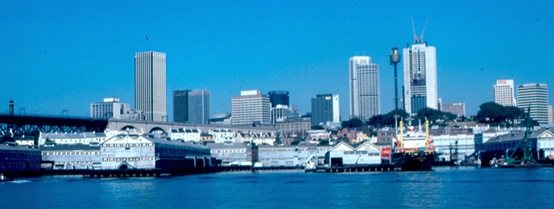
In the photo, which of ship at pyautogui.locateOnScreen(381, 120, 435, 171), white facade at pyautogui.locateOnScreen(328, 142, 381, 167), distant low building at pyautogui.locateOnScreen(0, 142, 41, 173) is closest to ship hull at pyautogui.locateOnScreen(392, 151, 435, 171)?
ship at pyautogui.locateOnScreen(381, 120, 435, 171)

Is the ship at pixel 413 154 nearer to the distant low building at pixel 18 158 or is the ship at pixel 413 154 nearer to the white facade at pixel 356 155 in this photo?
the white facade at pixel 356 155

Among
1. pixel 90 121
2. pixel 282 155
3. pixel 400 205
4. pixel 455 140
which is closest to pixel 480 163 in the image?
pixel 455 140

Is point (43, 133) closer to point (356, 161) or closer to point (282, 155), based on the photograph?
point (282, 155)

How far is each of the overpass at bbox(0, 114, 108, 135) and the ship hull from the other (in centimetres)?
8739

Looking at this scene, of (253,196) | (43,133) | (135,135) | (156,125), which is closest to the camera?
(253,196)

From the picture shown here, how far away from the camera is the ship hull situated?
353 ft

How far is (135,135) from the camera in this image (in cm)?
10031

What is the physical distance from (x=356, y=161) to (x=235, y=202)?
66220mm

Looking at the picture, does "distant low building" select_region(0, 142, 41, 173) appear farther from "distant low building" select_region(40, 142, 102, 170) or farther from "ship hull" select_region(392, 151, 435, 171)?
"ship hull" select_region(392, 151, 435, 171)

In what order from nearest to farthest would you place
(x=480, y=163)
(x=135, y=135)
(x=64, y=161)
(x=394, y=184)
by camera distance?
(x=394, y=184) → (x=135, y=135) → (x=64, y=161) → (x=480, y=163)

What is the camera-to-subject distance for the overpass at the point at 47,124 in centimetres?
15838

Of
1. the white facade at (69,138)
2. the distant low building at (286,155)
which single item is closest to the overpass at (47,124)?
the white facade at (69,138)

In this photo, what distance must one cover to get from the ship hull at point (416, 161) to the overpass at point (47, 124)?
3441 inches

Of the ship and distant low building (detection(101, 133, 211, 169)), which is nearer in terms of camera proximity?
distant low building (detection(101, 133, 211, 169))
